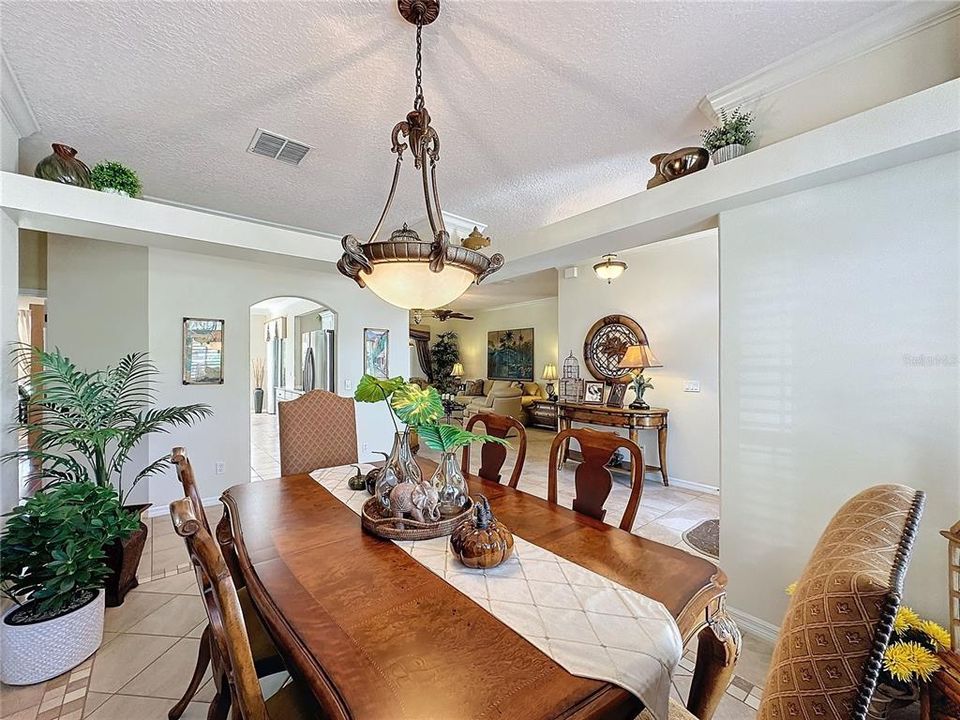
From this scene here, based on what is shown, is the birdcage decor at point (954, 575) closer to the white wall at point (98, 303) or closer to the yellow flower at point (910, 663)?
the yellow flower at point (910, 663)

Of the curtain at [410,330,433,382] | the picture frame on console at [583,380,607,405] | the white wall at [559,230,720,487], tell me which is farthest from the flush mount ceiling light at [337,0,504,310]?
the curtain at [410,330,433,382]

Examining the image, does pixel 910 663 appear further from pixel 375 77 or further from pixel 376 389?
pixel 375 77

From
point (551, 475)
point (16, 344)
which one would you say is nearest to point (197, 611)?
point (16, 344)

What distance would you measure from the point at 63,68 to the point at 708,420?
18.3 feet

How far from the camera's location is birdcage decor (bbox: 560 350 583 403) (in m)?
5.61

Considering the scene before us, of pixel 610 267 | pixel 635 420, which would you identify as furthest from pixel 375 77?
pixel 635 420

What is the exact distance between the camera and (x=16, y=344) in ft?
7.38

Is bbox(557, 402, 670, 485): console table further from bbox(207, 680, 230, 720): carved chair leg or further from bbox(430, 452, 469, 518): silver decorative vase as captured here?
bbox(207, 680, 230, 720): carved chair leg

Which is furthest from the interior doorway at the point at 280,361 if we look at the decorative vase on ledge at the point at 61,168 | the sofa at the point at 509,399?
the sofa at the point at 509,399

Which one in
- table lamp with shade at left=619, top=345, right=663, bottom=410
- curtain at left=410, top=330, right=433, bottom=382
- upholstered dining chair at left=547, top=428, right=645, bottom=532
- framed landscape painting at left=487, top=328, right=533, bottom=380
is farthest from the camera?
curtain at left=410, top=330, right=433, bottom=382

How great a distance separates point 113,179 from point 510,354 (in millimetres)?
7553

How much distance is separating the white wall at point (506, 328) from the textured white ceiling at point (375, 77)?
5.55 m

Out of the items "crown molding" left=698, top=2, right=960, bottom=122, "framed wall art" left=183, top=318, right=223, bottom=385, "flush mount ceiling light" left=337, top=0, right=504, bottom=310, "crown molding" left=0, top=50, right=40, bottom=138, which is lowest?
"framed wall art" left=183, top=318, right=223, bottom=385

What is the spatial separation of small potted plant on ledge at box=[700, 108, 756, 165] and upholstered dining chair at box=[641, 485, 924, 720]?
6.58ft
